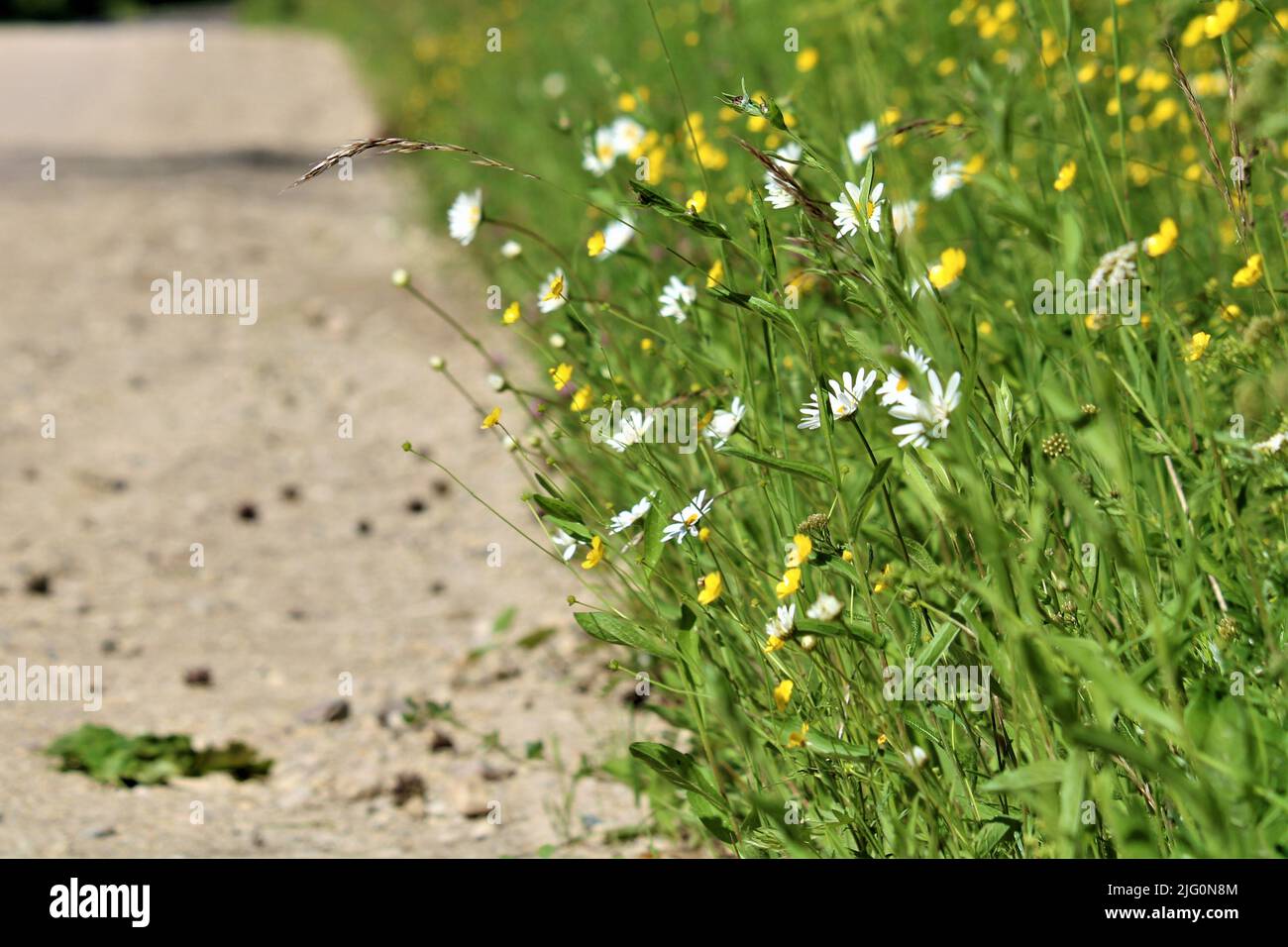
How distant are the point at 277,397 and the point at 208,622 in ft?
4.98

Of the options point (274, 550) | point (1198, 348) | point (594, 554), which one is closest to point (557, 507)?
point (594, 554)

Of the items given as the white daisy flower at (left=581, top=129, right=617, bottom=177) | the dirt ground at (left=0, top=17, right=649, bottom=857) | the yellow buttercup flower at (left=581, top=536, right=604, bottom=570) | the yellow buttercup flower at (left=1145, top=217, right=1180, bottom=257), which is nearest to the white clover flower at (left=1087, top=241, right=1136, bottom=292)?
the yellow buttercup flower at (left=1145, top=217, right=1180, bottom=257)

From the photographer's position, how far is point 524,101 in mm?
5902

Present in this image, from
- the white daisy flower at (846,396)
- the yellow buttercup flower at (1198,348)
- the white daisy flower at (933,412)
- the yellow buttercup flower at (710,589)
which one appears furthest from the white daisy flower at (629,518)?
the yellow buttercup flower at (1198,348)

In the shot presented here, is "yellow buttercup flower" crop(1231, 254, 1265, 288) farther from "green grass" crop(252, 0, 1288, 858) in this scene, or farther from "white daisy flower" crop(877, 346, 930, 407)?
"white daisy flower" crop(877, 346, 930, 407)

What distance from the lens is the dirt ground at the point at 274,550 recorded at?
2205mm

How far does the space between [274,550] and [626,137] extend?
1.55 meters

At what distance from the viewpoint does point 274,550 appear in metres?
3.39

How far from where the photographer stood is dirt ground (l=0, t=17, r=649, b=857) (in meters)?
2.21

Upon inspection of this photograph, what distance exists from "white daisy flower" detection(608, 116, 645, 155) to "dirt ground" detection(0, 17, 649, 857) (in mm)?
1022

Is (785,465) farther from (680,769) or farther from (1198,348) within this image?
(1198,348)

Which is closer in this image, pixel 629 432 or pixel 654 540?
pixel 654 540

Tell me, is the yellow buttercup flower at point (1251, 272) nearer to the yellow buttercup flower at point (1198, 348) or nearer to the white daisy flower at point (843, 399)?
the yellow buttercup flower at point (1198, 348)
